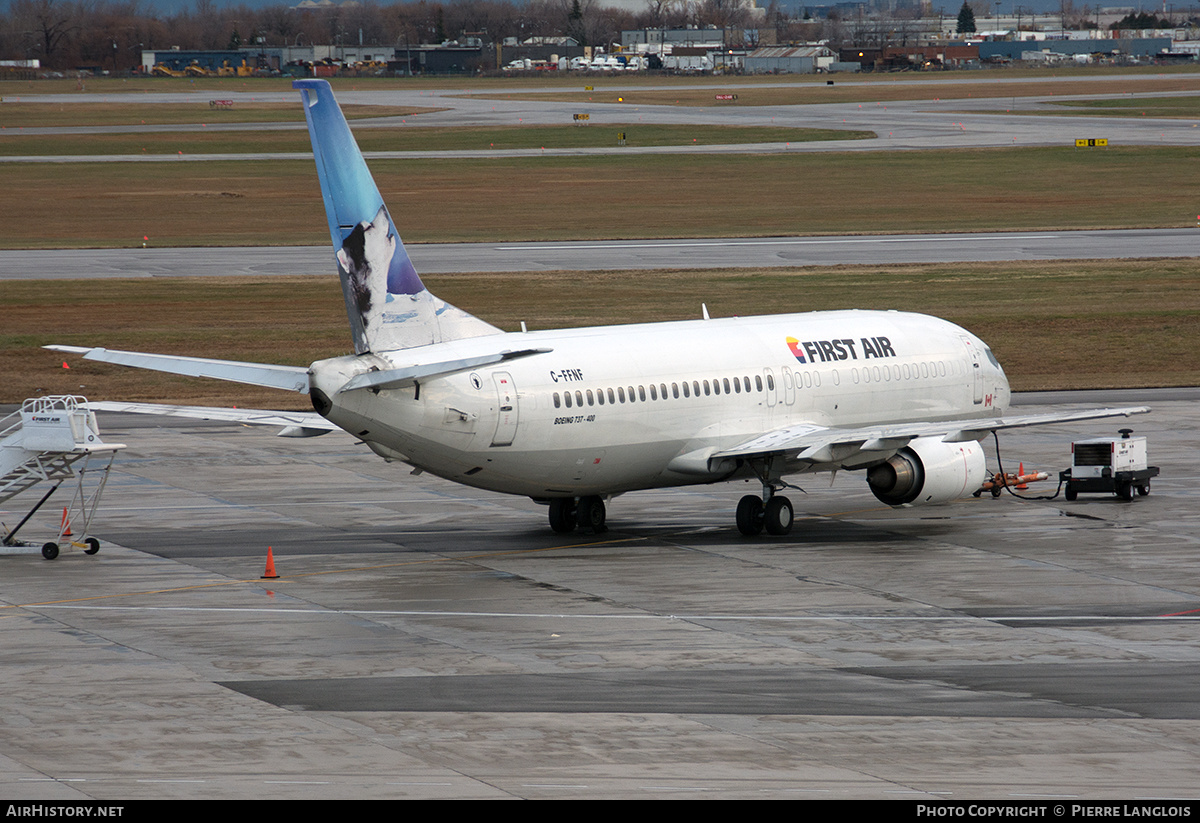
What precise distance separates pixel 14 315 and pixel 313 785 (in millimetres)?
58688

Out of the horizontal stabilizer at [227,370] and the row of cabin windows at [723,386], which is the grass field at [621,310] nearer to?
the row of cabin windows at [723,386]

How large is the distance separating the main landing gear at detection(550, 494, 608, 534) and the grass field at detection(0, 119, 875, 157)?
12285cm

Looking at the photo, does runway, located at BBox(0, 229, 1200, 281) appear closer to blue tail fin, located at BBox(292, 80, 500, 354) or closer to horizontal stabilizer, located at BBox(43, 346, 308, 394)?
blue tail fin, located at BBox(292, 80, 500, 354)

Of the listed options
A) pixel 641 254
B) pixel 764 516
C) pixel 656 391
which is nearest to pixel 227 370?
pixel 656 391

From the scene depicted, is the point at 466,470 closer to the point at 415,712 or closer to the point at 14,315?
the point at 415,712

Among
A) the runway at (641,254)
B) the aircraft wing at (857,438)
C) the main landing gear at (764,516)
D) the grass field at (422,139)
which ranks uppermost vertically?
the grass field at (422,139)

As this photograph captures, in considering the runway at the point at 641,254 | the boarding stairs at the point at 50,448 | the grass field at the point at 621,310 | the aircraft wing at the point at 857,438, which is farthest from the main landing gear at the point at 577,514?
the runway at the point at 641,254

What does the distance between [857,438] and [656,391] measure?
4.63 metres

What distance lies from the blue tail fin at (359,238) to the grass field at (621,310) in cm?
2387

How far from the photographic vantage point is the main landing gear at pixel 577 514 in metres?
36.8

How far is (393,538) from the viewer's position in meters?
36.4

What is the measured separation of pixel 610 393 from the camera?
34375mm

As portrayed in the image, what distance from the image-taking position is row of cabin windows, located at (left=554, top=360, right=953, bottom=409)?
3391 cm

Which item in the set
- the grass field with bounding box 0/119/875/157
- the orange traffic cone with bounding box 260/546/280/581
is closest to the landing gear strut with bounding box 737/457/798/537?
the orange traffic cone with bounding box 260/546/280/581
